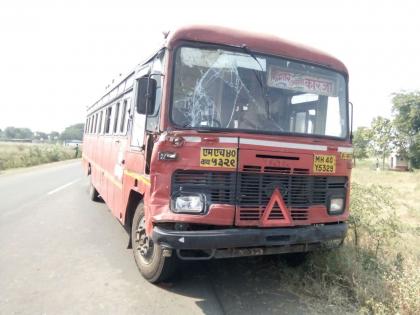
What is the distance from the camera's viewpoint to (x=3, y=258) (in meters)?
5.77

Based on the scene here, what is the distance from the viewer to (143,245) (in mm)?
5137

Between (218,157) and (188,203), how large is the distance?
1.78 feet

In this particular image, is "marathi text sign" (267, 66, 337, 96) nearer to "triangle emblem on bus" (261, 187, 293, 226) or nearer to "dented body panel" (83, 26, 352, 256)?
"dented body panel" (83, 26, 352, 256)

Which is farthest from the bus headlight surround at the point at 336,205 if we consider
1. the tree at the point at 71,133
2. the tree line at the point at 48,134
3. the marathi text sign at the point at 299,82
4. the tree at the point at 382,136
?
the tree at the point at 71,133

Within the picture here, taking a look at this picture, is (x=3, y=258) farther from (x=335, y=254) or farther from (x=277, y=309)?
(x=335, y=254)

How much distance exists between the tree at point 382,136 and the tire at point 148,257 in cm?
5912

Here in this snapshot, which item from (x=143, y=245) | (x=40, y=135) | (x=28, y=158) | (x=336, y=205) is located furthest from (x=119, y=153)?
(x=40, y=135)

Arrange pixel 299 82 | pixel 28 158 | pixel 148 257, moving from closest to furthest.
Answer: pixel 299 82
pixel 148 257
pixel 28 158

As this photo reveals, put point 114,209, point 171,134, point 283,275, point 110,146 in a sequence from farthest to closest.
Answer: point 110,146
point 114,209
point 283,275
point 171,134

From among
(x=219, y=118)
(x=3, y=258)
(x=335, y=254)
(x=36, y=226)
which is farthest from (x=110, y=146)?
(x=335, y=254)

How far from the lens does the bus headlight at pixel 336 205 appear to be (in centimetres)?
490

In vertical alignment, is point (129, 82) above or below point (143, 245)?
above

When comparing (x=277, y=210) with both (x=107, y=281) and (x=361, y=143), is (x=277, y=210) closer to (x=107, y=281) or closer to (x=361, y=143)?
(x=107, y=281)

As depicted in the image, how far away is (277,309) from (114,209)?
3360mm
